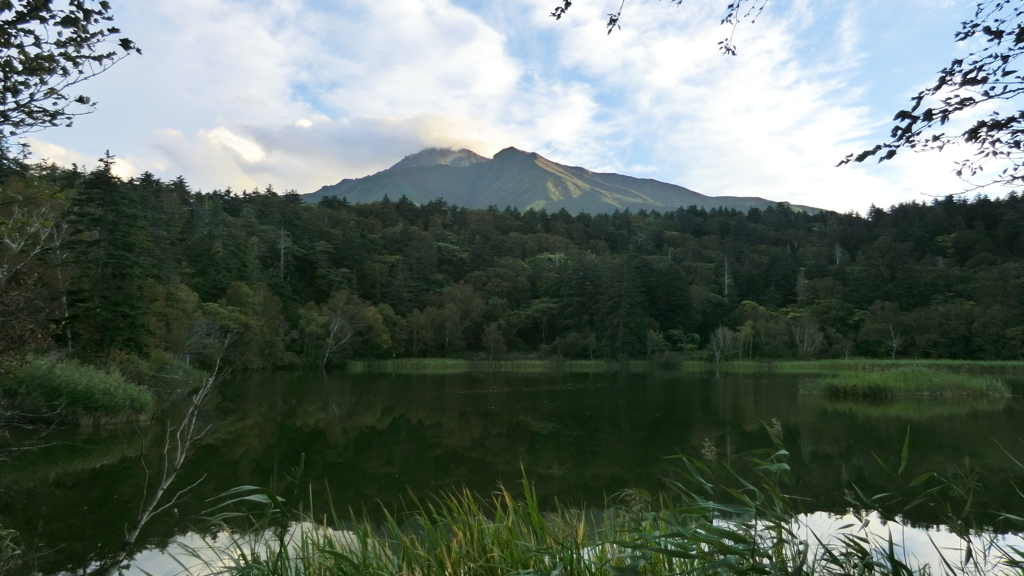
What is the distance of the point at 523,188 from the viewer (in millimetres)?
154625

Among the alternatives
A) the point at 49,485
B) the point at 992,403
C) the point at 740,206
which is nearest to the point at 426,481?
the point at 49,485

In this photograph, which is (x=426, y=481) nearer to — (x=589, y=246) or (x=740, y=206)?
(x=589, y=246)

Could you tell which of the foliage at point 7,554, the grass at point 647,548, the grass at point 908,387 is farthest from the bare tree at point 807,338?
the foliage at point 7,554

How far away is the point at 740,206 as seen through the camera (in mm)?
176625

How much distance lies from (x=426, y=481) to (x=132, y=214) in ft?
48.4

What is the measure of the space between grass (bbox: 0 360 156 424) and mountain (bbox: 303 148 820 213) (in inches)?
4699

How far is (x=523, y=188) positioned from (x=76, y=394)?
144837 millimetres

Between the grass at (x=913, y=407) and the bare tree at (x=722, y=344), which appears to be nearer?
the grass at (x=913, y=407)

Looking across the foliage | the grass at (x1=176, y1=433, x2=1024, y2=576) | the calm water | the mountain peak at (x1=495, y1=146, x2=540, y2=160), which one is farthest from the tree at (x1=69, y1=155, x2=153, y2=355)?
the mountain peak at (x1=495, y1=146, x2=540, y2=160)

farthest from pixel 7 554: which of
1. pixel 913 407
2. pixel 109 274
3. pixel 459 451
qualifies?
pixel 913 407

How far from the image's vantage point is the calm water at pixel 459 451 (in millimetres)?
7406

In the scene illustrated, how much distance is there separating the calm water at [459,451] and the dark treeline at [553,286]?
1166cm

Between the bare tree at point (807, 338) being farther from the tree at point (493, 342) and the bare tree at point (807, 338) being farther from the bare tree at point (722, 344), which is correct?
the tree at point (493, 342)

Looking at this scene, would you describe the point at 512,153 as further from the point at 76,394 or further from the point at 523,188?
the point at 76,394
